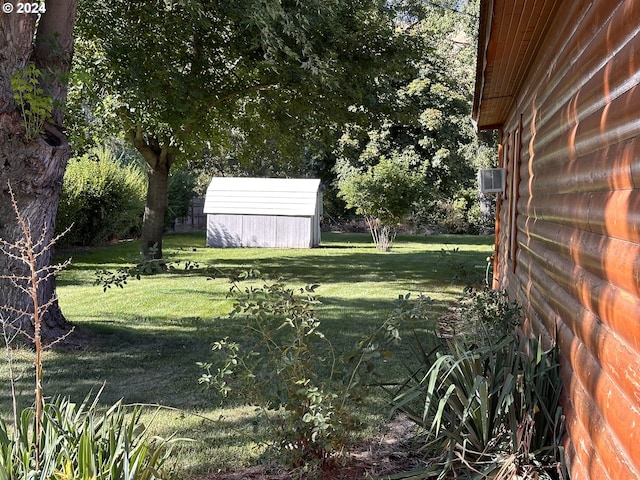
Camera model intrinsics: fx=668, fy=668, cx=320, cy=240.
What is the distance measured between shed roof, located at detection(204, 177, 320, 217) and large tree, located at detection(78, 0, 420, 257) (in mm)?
7145

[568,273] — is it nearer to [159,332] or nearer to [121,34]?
[159,332]

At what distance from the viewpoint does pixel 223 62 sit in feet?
43.9

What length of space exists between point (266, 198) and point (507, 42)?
17.8 metres

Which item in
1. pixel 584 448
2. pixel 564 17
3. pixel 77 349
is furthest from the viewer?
pixel 77 349

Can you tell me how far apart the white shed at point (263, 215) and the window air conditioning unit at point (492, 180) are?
12.8 m

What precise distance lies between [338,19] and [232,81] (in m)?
2.47

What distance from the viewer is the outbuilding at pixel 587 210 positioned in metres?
2.04

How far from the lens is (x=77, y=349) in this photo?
7.23 metres

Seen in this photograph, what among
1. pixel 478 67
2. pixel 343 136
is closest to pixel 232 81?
pixel 478 67

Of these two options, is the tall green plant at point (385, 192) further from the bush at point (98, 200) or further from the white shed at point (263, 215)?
the bush at point (98, 200)

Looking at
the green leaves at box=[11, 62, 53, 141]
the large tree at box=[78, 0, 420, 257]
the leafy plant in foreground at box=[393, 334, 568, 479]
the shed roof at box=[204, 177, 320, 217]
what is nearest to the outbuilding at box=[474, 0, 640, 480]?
the leafy plant in foreground at box=[393, 334, 568, 479]

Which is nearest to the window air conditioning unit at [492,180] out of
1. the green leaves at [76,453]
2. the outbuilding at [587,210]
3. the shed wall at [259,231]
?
the outbuilding at [587,210]

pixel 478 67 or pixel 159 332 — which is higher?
pixel 478 67

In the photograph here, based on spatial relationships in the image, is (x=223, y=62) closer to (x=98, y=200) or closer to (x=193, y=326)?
(x=193, y=326)
